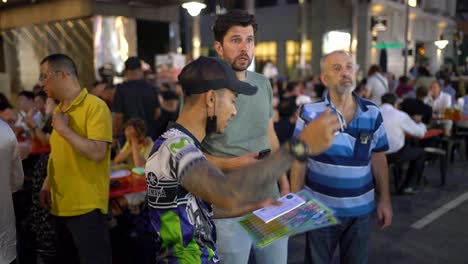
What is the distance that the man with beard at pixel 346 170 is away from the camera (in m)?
2.68

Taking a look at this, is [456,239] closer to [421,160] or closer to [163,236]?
[421,160]

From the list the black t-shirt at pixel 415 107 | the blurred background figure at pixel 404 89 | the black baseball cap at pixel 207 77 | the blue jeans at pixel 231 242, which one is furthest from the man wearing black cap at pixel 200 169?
the blurred background figure at pixel 404 89

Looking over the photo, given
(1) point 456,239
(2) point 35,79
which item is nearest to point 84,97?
(1) point 456,239

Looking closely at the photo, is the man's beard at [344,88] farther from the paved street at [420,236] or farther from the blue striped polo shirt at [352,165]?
the paved street at [420,236]

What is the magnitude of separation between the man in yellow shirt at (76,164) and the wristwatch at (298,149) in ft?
5.68

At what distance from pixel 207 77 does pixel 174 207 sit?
50cm

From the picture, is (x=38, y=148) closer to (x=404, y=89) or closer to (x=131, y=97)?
(x=131, y=97)

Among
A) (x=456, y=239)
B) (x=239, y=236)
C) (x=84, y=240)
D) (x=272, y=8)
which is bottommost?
(x=456, y=239)

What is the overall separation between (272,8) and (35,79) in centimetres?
1632

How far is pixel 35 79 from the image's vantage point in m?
20.0

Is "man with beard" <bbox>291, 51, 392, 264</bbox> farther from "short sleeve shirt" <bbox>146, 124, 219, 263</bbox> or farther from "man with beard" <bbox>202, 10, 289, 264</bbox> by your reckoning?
"short sleeve shirt" <bbox>146, 124, 219, 263</bbox>

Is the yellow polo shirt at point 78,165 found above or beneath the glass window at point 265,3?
beneath

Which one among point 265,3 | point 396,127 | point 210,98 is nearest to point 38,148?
point 210,98

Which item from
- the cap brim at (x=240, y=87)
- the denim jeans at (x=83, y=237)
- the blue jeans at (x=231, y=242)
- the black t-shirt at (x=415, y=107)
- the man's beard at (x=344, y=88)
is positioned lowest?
the denim jeans at (x=83, y=237)
